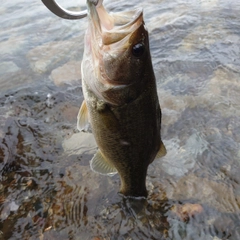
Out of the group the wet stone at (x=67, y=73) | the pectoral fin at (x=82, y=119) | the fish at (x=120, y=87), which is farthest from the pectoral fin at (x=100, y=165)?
the wet stone at (x=67, y=73)

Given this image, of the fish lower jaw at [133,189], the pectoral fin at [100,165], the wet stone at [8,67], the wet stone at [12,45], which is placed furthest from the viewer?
the wet stone at [12,45]

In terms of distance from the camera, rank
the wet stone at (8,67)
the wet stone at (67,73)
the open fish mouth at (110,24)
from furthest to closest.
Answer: the wet stone at (8,67)
the wet stone at (67,73)
the open fish mouth at (110,24)

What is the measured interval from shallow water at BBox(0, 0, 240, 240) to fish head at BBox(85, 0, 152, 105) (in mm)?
1523

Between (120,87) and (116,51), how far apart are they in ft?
0.82

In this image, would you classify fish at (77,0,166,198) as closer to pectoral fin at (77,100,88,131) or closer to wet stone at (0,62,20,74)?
pectoral fin at (77,100,88,131)

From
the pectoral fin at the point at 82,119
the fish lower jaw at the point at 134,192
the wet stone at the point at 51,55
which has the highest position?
the pectoral fin at the point at 82,119

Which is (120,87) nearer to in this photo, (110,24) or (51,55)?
(110,24)

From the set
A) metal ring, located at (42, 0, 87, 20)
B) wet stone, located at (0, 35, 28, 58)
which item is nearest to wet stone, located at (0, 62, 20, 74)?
wet stone, located at (0, 35, 28, 58)

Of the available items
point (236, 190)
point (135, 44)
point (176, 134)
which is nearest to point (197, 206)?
point (236, 190)

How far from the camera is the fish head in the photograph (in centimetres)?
209

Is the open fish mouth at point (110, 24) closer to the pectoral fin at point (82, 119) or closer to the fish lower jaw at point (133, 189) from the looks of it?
the pectoral fin at point (82, 119)

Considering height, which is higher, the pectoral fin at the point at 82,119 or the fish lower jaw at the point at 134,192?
the pectoral fin at the point at 82,119

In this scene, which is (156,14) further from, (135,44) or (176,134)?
(135,44)

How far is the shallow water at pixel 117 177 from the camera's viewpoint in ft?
10.4
